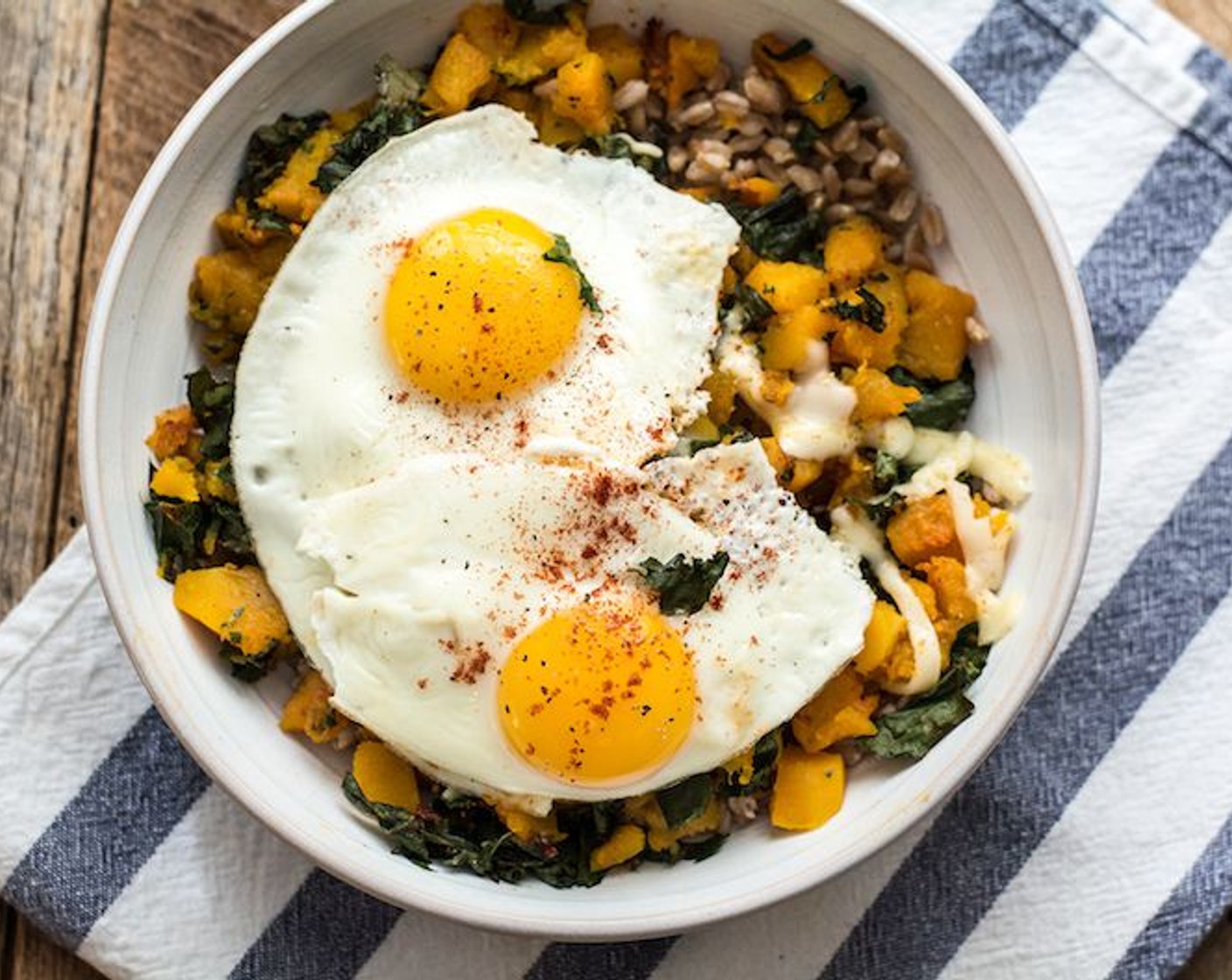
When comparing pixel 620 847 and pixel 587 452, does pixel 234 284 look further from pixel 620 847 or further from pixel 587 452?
pixel 620 847

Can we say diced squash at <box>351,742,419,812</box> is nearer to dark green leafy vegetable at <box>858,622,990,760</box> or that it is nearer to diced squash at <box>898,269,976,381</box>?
dark green leafy vegetable at <box>858,622,990,760</box>

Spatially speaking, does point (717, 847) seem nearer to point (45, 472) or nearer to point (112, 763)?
point (112, 763)

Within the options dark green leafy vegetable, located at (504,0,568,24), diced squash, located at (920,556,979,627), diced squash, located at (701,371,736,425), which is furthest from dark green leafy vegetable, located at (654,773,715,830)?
dark green leafy vegetable, located at (504,0,568,24)

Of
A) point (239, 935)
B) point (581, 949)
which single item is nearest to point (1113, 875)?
point (581, 949)

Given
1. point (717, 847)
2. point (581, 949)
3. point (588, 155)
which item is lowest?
point (581, 949)

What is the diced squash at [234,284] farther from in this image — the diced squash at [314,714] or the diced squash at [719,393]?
the diced squash at [719,393]

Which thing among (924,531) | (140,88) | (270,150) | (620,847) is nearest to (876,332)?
(924,531)
